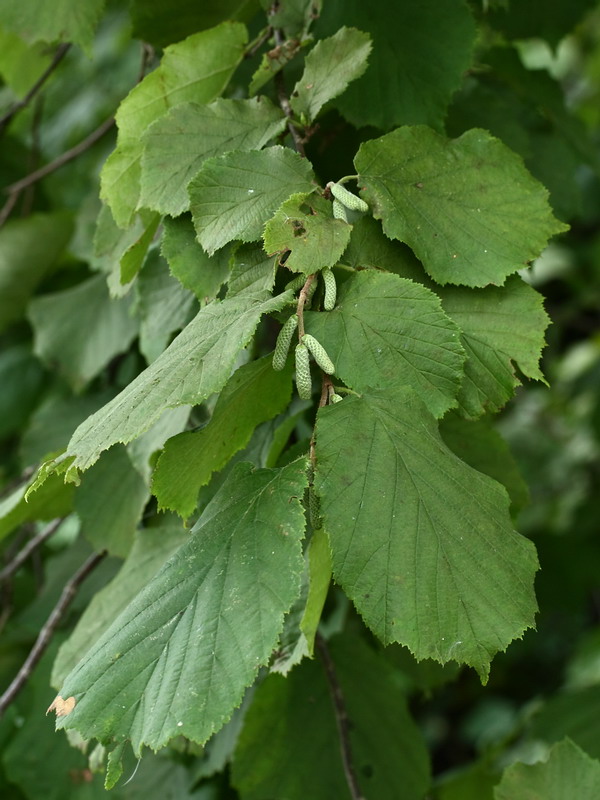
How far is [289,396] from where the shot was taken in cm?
88

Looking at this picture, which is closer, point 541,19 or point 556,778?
point 556,778

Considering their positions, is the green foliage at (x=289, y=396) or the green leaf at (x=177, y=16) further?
the green leaf at (x=177, y=16)

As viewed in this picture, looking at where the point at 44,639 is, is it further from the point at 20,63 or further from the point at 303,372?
the point at 20,63

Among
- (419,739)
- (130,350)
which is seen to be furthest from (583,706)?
(130,350)

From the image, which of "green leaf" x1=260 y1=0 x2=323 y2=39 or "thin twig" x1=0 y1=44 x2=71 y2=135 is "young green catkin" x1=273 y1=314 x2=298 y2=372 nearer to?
"green leaf" x1=260 y1=0 x2=323 y2=39

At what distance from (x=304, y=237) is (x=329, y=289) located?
0.17 ft

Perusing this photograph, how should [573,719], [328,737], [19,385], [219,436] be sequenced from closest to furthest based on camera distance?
[219,436]
[328,737]
[573,719]
[19,385]

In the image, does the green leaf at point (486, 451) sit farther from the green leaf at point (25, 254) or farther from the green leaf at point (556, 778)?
the green leaf at point (25, 254)

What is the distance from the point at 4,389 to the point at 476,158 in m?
1.36

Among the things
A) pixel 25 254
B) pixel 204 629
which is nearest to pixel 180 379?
pixel 204 629

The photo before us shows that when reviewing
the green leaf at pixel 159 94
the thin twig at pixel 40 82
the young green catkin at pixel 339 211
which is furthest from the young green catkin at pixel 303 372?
the thin twig at pixel 40 82

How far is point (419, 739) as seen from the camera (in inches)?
55.4

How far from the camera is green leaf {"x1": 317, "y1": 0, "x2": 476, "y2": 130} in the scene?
112 cm

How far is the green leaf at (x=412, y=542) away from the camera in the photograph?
71 centimetres
